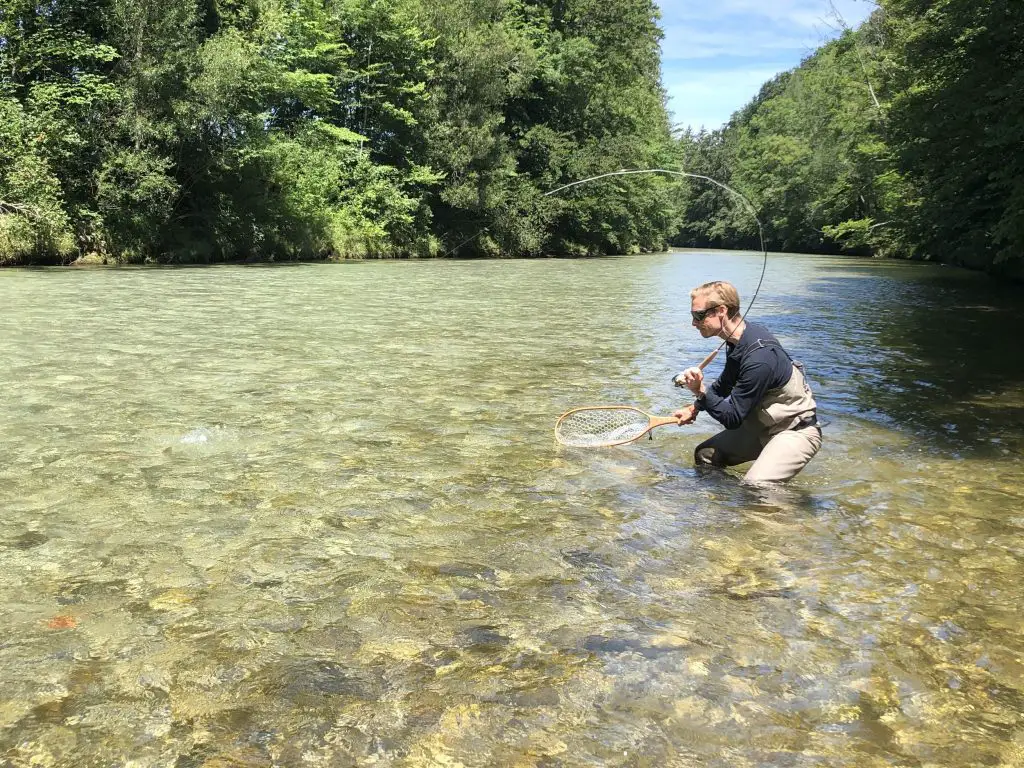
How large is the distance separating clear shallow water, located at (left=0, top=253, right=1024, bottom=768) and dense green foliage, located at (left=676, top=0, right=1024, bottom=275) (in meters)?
10.6

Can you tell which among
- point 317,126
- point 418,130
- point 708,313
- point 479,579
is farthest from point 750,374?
point 418,130

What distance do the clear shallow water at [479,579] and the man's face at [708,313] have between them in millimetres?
1191

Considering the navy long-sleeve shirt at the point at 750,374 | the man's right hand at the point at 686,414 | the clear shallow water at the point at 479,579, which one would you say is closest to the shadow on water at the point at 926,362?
the clear shallow water at the point at 479,579

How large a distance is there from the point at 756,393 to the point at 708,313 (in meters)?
0.66

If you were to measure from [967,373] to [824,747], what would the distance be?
9.71 metres

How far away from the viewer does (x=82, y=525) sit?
16.3 feet

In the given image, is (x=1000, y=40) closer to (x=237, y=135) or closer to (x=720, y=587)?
(x=720, y=587)

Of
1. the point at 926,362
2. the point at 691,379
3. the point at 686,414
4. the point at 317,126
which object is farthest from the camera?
the point at 317,126

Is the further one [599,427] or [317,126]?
[317,126]

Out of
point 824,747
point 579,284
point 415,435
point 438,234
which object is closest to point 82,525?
point 415,435

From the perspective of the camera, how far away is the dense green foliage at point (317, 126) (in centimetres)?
2756

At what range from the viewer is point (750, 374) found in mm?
5742

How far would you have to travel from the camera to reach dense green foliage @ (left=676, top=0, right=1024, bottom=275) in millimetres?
17328

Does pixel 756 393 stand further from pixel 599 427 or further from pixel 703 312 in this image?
pixel 599 427
